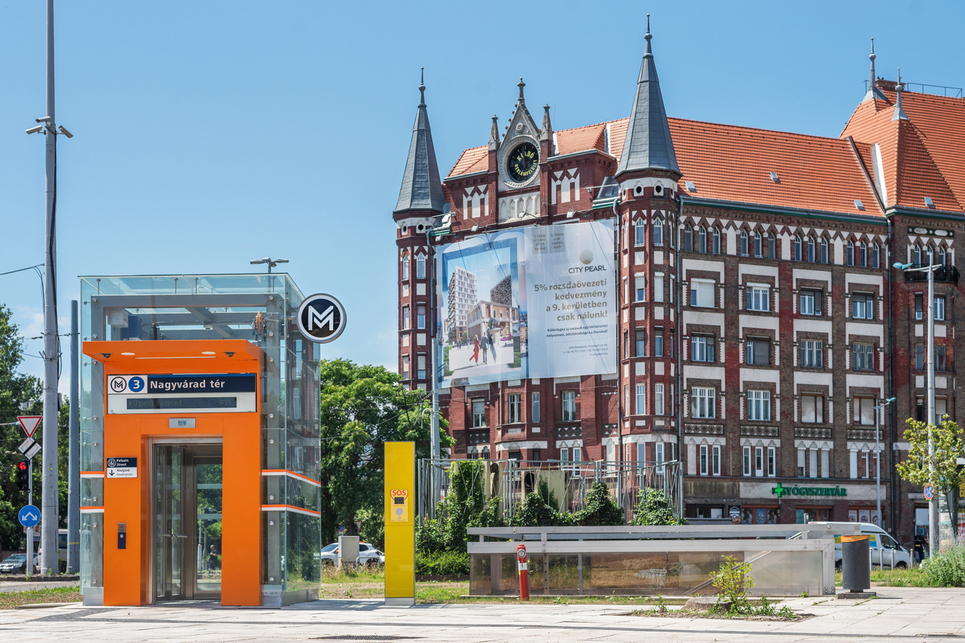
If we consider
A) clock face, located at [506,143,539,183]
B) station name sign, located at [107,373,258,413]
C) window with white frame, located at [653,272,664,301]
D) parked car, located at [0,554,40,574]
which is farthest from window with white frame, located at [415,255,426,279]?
station name sign, located at [107,373,258,413]

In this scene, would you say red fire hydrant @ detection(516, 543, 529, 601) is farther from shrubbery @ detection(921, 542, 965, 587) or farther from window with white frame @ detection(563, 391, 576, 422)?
window with white frame @ detection(563, 391, 576, 422)

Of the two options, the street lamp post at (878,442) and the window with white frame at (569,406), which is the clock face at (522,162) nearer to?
the window with white frame at (569,406)

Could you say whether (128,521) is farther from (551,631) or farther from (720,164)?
(720,164)

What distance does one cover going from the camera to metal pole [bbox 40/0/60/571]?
3422 centimetres

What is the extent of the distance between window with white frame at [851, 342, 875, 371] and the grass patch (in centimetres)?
5583

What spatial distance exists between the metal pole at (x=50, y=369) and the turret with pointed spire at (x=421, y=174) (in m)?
50.2

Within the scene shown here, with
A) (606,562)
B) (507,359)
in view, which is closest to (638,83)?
(507,359)

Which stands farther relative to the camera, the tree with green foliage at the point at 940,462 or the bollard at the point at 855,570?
the tree with green foliage at the point at 940,462

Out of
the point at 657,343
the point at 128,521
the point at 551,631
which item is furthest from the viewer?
the point at 657,343

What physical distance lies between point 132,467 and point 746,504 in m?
52.6

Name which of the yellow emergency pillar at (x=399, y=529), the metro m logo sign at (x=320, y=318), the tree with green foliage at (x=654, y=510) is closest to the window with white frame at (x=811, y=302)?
the tree with green foliage at (x=654, y=510)

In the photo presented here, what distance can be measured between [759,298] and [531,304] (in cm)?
1312

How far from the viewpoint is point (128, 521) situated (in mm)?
26094

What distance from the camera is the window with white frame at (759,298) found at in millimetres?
76000
